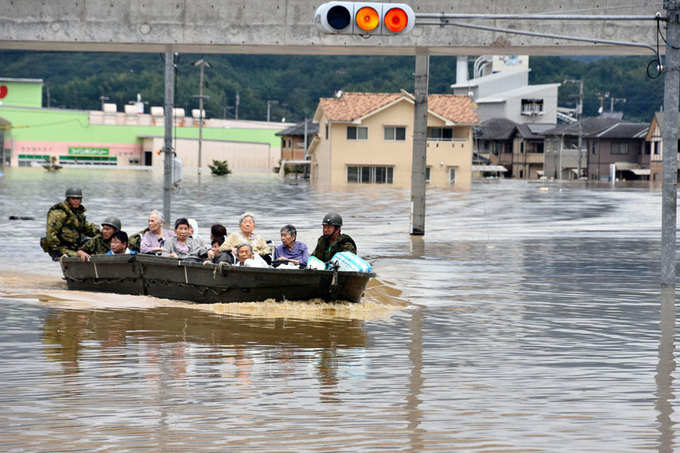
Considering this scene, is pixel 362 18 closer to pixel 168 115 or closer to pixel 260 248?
pixel 260 248

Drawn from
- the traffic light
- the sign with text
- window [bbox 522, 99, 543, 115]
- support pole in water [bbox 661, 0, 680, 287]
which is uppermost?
window [bbox 522, 99, 543, 115]

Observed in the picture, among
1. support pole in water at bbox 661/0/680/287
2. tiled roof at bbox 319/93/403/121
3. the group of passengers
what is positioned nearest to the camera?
the group of passengers

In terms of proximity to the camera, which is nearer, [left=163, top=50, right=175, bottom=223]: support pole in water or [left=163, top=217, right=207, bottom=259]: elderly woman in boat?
[left=163, top=217, right=207, bottom=259]: elderly woman in boat

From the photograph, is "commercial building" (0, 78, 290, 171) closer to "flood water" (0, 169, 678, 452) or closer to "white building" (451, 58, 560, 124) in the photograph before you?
"white building" (451, 58, 560, 124)

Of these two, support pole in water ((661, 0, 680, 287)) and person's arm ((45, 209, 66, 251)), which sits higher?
support pole in water ((661, 0, 680, 287))

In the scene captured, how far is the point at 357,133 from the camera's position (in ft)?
275

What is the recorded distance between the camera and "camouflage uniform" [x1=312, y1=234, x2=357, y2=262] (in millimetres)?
15391

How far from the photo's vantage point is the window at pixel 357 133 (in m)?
83.8

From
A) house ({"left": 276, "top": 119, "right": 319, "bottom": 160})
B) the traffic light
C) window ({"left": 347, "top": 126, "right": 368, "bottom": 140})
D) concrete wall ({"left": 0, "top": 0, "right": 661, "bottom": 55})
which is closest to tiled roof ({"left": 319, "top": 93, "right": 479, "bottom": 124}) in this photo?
window ({"left": 347, "top": 126, "right": 368, "bottom": 140})

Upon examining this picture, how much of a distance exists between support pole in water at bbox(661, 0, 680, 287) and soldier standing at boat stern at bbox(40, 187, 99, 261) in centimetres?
920

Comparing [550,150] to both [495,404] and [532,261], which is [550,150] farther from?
[495,404]

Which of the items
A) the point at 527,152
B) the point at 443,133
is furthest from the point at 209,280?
the point at 527,152

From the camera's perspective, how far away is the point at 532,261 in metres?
22.2

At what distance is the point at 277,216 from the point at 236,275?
23.3 meters
